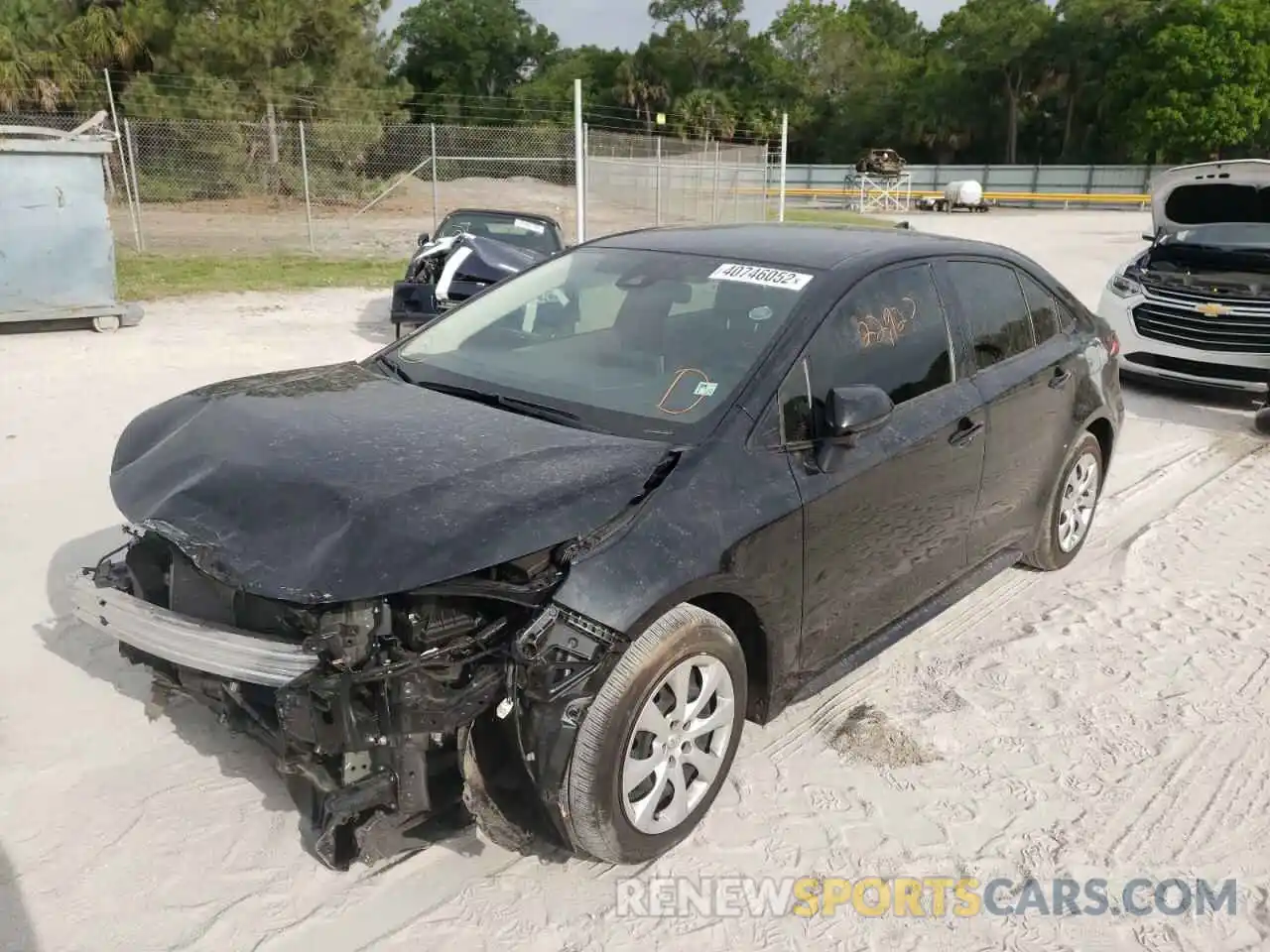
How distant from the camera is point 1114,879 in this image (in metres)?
3.04

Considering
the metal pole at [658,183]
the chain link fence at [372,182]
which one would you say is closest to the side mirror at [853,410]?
the metal pole at [658,183]

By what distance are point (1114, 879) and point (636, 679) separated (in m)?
1.57

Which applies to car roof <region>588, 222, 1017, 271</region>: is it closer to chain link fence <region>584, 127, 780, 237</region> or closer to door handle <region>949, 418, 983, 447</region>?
door handle <region>949, 418, 983, 447</region>

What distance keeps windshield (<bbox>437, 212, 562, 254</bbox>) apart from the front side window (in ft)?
25.7

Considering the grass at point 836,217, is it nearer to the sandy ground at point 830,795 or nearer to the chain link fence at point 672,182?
the chain link fence at point 672,182

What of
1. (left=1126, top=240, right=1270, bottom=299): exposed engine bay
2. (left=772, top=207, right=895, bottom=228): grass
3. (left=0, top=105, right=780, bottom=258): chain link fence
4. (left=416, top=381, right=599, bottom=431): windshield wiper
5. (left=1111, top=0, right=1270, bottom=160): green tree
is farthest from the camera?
(left=1111, top=0, right=1270, bottom=160): green tree

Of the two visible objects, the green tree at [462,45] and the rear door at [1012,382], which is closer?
the rear door at [1012,382]

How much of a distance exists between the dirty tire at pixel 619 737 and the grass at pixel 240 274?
12.2 meters

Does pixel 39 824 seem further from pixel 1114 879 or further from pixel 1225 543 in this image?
pixel 1225 543

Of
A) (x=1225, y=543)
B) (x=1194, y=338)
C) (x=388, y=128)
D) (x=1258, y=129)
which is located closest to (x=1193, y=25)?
(x=1258, y=129)

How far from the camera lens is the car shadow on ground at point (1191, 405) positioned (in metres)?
8.45

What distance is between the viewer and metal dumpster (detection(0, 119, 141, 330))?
10047 millimetres

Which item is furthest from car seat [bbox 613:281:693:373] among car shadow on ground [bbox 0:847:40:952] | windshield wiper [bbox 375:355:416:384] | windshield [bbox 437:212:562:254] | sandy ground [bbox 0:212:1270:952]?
windshield [bbox 437:212:562:254]

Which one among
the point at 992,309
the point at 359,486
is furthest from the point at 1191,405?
the point at 359,486
